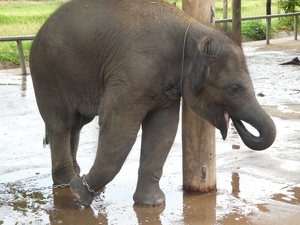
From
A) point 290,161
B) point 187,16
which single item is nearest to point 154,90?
point 187,16

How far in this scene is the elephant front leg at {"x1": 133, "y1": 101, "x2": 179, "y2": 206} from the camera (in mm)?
4617

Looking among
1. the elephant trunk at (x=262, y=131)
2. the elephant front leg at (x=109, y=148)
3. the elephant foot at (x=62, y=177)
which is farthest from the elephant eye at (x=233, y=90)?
the elephant foot at (x=62, y=177)

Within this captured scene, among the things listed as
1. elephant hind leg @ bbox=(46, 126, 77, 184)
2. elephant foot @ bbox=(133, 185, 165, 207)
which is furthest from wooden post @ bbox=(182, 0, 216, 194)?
elephant hind leg @ bbox=(46, 126, 77, 184)

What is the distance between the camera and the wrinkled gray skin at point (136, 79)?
4.29 meters

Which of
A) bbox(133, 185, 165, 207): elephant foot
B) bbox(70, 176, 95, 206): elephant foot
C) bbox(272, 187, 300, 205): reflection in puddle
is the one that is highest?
bbox(70, 176, 95, 206): elephant foot

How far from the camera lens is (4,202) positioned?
4.77m

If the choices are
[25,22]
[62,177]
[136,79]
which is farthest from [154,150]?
[25,22]

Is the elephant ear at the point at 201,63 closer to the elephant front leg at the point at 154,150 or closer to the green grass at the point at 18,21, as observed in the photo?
the elephant front leg at the point at 154,150

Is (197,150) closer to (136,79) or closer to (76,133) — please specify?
(136,79)

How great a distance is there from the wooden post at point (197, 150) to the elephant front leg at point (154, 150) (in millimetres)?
195

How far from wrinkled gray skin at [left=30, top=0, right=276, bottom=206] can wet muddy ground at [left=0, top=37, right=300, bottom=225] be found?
23cm

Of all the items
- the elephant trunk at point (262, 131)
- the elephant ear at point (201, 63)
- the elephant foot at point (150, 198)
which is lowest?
the elephant foot at point (150, 198)

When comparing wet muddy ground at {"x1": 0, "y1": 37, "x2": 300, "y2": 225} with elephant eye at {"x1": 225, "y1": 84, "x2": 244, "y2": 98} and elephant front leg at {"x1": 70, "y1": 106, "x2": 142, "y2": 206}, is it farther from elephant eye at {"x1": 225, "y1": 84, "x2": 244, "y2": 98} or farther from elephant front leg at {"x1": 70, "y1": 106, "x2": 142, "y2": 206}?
elephant eye at {"x1": 225, "y1": 84, "x2": 244, "y2": 98}

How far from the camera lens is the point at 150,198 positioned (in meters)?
4.61
